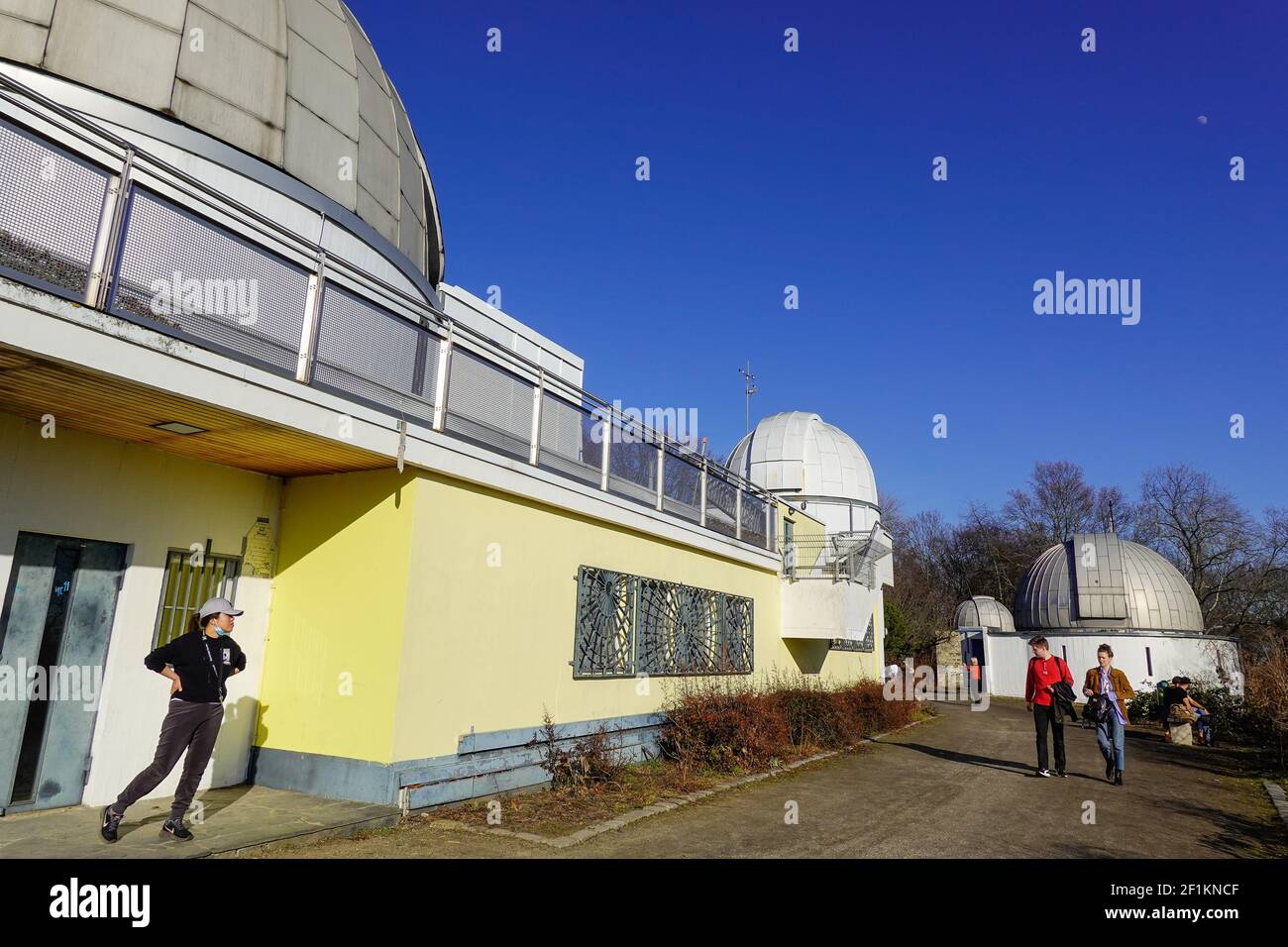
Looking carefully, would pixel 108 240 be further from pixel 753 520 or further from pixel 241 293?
pixel 753 520

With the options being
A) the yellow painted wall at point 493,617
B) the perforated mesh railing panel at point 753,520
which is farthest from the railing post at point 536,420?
the perforated mesh railing panel at point 753,520

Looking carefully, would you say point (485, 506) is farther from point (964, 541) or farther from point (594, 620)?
point (964, 541)

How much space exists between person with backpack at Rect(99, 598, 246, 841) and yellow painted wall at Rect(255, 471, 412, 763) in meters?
1.38

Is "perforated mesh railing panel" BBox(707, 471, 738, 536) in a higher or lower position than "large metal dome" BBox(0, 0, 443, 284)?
lower

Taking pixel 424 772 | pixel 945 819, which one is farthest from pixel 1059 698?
pixel 424 772

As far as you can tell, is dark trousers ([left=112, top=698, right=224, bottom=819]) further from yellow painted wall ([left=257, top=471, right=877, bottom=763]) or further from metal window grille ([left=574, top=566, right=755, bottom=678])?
metal window grille ([left=574, top=566, right=755, bottom=678])

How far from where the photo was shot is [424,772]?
696 cm

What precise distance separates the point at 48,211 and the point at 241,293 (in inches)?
52.2

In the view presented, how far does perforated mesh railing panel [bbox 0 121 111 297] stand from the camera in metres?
4.59

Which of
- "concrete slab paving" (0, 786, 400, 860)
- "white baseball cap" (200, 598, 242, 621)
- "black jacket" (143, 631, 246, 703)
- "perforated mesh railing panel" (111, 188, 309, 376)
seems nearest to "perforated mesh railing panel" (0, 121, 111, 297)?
"perforated mesh railing panel" (111, 188, 309, 376)

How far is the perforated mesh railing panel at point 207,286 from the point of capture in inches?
207

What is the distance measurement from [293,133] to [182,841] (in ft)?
25.6

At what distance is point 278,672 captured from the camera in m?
7.65
